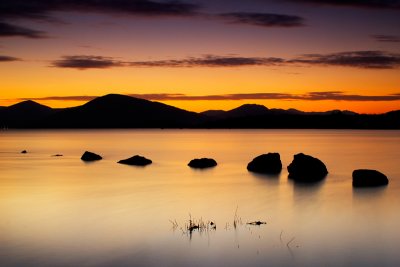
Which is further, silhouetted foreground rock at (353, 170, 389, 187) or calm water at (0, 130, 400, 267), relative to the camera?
silhouetted foreground rock at (353, 170, 389, 187)

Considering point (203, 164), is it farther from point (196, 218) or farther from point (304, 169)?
point (196, 218)

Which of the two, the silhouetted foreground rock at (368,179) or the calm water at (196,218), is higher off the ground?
the silhouetted foreground rock at (368,179)

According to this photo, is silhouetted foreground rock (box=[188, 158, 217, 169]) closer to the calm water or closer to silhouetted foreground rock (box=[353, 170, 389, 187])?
the calm water

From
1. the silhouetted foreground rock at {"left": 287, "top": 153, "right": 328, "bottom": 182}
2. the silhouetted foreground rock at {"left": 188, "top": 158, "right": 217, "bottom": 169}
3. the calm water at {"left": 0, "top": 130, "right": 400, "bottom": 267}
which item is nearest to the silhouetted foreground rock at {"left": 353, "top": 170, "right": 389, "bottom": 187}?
the calm water at {"left": 0, "top": 130, "right": 400, "bottom": 267}

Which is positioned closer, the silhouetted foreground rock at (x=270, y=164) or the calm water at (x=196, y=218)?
the calm water at (x=196, y=218)

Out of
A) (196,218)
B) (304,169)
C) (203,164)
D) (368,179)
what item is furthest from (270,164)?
(196,218)

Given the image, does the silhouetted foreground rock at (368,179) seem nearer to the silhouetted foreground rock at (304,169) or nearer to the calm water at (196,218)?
the calm water at (196,218)

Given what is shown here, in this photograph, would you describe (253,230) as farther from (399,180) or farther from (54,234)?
(399,180)

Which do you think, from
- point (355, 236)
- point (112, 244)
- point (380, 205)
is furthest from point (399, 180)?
point (112, 244)

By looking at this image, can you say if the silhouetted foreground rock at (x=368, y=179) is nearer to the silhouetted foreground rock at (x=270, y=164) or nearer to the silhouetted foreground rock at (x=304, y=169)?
the silhouetted foreground rock at (x=304, y=169)

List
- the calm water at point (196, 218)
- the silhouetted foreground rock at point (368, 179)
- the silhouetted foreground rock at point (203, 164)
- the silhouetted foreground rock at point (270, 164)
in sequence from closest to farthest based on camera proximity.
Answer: the calm water at point (196, 218)
the silhouetted foreground rock at point (368, 179)
the silhouetted foreground rock at point (270, 164)
the silhouetted foreground rock at point (203, 164)

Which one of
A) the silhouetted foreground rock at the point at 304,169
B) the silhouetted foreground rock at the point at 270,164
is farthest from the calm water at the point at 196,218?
the silhouetted foreground rock at the point at 270,164

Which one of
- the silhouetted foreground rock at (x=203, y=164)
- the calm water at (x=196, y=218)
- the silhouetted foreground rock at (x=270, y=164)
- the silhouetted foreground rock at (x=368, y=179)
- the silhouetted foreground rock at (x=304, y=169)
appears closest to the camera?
the calm water at (x=196, y=218)

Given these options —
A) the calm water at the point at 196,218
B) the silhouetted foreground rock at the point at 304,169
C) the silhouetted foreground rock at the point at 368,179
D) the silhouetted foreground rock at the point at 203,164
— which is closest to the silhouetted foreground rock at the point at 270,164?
the calm water at the point at 196,218
